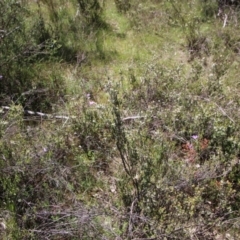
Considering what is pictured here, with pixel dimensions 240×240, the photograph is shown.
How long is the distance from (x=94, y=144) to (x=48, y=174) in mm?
761

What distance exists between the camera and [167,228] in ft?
11.1

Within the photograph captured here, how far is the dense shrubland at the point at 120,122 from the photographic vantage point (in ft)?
11.8

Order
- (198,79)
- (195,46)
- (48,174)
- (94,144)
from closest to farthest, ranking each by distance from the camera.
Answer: (48,174) → (94,144) → (198,79) → (195,46)

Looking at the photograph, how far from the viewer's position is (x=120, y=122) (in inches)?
Answer: 148

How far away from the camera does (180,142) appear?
14.9ft

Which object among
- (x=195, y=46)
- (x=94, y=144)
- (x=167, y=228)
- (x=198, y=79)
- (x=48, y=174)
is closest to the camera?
(x=167, y=228)

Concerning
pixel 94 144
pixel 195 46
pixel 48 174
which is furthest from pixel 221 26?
pixel 48 174

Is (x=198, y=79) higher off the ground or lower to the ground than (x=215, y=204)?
higher

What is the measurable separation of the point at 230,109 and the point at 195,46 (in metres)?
1.72

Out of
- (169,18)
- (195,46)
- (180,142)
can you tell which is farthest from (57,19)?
(180,142)

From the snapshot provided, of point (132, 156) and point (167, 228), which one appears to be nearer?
point (167, 228)

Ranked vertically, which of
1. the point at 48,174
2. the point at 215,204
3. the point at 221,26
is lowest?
the point at 215,204

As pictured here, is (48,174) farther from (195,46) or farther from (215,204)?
(195,46)

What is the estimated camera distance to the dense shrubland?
11.8 ft
